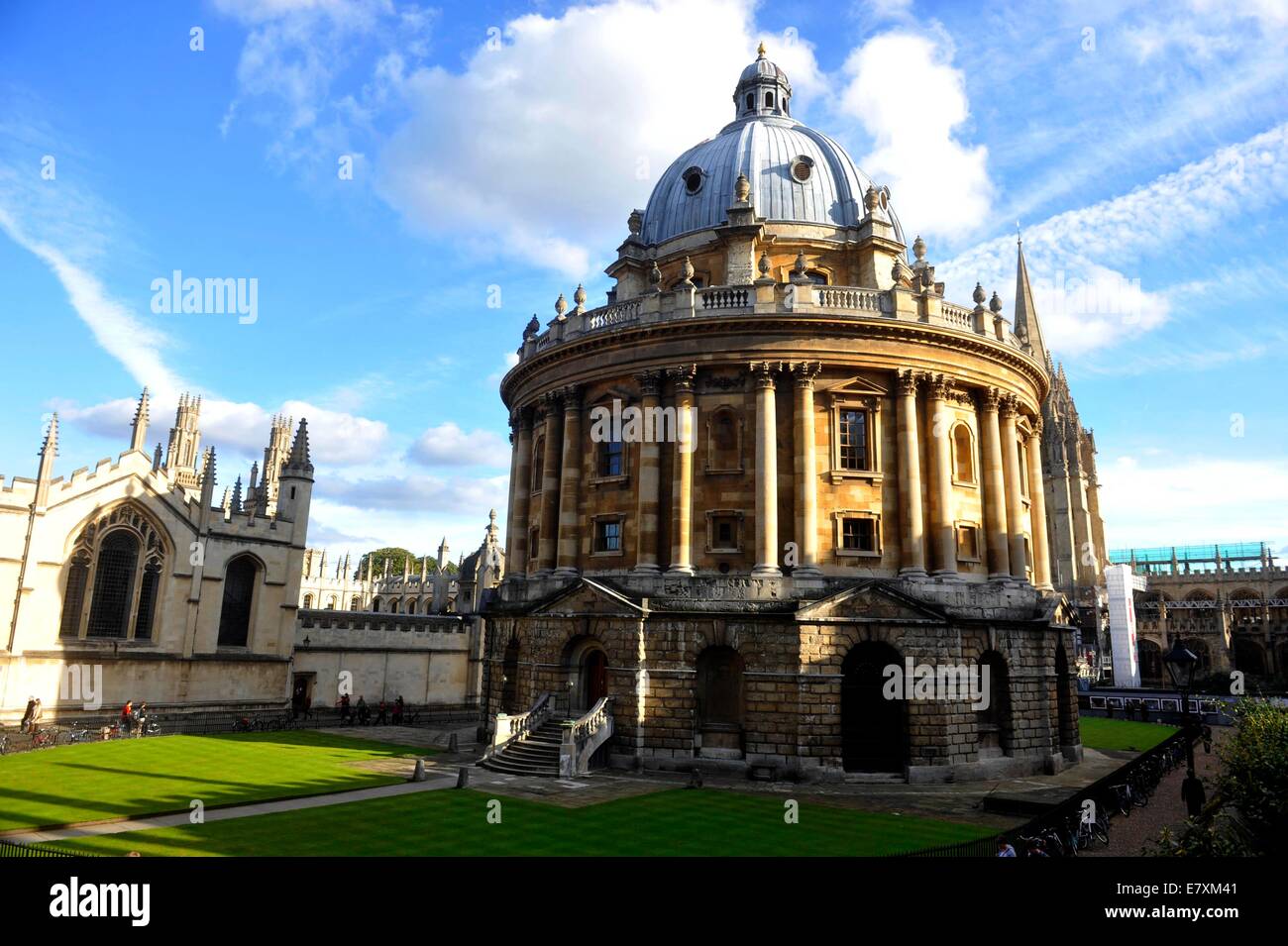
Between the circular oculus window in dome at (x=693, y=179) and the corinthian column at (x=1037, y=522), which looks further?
the circular oculus window in dome at (x=693, y=179)

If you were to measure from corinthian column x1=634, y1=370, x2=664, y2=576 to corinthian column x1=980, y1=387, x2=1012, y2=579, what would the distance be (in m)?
12.9

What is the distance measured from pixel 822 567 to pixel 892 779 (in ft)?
25.3

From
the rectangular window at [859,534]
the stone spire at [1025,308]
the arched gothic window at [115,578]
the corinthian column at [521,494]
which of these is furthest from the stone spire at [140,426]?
the stone spire at [1025,308]

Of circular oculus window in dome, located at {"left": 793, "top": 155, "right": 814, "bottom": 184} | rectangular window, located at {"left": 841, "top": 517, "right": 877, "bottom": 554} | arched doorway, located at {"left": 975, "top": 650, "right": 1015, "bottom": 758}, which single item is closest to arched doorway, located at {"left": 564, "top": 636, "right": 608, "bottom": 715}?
rectangular window, located at {"left": 841, "top": 517, "right": 877, "bottom": 554}

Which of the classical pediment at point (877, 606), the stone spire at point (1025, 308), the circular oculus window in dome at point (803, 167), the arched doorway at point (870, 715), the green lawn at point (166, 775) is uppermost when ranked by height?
the stone spire at point (1025, 308)

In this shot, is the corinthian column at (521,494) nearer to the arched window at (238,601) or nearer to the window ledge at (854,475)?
the window ledge at (854,475)

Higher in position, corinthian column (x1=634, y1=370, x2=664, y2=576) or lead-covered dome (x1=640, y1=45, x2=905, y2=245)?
lead-covered dome (x1=640, y1=45, x2=905, y2=245)

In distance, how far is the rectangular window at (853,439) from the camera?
1276 inches

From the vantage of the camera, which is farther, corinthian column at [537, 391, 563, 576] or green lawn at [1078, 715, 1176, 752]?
green lawn at [1078, 715, 1176, 752]

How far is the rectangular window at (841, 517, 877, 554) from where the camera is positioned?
103 feet

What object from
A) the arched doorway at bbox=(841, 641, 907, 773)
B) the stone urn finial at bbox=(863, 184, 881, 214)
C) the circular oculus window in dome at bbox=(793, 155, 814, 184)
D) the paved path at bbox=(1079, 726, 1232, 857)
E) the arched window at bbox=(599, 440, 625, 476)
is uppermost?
the circular oculus window in dome at bbox=(793, 155, 814, 184)

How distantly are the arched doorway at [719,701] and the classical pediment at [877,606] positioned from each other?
3.97 meters

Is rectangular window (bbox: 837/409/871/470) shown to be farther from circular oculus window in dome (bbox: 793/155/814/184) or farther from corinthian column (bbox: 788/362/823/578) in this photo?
circular oculus window in dome (bbox: 793/155/814/184)
